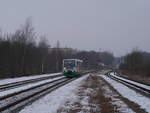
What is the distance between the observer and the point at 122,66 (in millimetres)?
102062

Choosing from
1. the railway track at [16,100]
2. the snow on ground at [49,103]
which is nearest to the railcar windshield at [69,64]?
the railway track at [16,100]

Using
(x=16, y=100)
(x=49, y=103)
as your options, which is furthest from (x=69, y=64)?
(x=49, y=103)

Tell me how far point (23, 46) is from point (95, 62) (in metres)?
101

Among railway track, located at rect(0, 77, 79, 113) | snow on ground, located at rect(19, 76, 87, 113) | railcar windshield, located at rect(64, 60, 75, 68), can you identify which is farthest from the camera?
railcar windshield, located at rect(64, 60, 75, 68)

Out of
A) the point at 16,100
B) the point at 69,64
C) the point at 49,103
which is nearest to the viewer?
the point at 49,103

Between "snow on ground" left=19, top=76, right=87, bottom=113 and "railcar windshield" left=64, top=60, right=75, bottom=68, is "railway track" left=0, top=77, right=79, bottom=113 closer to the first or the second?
"snow on ground" left=19, top=76, right=87, bottom=113

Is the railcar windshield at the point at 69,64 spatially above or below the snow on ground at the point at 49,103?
above

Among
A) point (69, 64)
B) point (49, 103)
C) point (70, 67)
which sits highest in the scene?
point (69, 64)

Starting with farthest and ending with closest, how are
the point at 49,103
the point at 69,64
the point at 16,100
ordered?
1. the point at 69,64
2. the point at 16,100
3. the point at 49,103

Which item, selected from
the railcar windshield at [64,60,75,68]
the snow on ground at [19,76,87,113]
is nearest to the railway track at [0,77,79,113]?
the snow on ground at [19,76,87,113]

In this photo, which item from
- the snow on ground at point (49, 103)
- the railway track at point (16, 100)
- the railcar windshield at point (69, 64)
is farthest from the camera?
the railcar windshield at point (69, 64)

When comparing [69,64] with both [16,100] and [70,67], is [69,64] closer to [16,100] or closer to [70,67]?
[70,67]

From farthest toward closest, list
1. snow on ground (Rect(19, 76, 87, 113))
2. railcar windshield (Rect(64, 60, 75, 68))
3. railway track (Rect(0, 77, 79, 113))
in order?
railcar windshield (Rect(64, 60, 75, 68)) < railway track (Rect(0, 77, 79, 113)) < snow on ground (Rect(19, 76, 87, 113))

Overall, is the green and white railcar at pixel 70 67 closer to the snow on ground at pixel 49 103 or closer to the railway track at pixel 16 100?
the railway track at pixel 16 100
